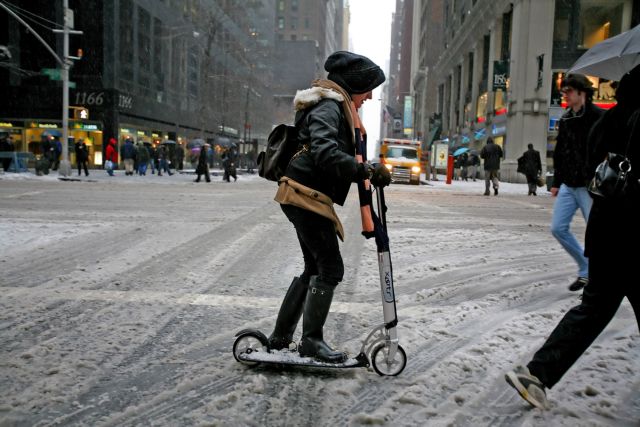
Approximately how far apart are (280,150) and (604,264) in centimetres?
174

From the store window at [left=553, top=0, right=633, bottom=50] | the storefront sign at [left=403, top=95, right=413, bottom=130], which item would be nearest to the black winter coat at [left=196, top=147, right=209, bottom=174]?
the store window at [left=553, top=0, right=633, bottom=50]

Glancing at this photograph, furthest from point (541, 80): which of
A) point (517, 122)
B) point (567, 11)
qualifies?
point (567, 11)

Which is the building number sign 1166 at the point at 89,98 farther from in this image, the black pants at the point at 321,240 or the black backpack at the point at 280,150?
the black pants at the point at 321,240

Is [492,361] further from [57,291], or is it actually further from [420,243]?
[420,243]

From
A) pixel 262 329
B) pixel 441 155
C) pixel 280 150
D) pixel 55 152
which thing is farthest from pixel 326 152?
pixel 441 155

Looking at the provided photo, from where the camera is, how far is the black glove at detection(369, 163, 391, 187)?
9.20 ft

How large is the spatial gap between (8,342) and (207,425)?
1.86 meters

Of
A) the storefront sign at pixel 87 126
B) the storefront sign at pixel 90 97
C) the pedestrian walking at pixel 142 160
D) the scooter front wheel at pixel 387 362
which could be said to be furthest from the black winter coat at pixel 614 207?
the storefront sign at pixel 87 126

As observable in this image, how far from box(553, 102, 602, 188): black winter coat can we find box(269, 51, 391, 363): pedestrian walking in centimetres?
277

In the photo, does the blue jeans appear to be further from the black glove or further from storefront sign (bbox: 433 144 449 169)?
storefront sign (bbox: 433 144 449 169)

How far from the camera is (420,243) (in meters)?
7.90

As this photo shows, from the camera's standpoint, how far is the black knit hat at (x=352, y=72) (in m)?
3.02

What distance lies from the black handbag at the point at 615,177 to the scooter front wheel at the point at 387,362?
135 cm

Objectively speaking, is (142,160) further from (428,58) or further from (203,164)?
(428,58)
